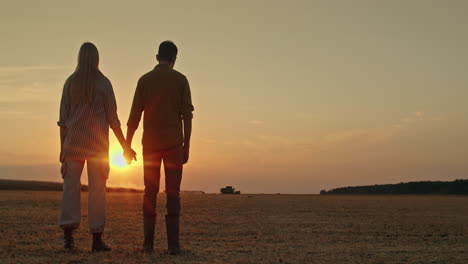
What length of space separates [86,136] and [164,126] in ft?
2.72

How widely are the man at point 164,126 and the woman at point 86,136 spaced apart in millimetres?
308

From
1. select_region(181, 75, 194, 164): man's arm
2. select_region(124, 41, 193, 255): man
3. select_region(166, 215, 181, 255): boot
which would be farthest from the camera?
select_region(181, 75, 194, 164): man's arm

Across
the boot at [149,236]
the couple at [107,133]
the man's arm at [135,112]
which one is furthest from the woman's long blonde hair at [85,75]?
the boot at [149,236]

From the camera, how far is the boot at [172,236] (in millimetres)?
6988

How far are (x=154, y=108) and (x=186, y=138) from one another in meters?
0.47

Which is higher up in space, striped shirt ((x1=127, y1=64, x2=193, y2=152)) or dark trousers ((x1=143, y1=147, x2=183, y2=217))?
striped shirt ((x1=127, y1=64, x2=193, y2=152))

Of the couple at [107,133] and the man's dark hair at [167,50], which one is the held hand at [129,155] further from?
the man's dark hair at [167,50]

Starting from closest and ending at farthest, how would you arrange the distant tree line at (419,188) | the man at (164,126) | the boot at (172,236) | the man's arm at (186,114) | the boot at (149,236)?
the boot at (172,236) < the boot at (149,236) < the man at (164,126) < the man's arm at (186,114) < the distant tree line at (419,188)

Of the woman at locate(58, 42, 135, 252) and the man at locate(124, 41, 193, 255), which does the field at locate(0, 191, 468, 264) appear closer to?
the woman at locate(58, 42, 135, 252)

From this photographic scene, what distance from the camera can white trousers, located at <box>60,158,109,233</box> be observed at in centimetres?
721

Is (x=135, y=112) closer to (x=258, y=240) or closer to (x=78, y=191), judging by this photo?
(x=78, y=191)

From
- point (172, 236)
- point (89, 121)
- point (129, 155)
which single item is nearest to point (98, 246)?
point (172, 236)

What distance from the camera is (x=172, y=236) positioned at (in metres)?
7.07

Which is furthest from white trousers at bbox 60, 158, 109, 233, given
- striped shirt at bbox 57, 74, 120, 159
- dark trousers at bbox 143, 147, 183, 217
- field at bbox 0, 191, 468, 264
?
dark trousers at bbox 143, 147, 183, 217
